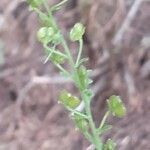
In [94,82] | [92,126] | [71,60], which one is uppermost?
[71,60]

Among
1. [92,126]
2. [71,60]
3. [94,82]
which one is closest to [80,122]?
[92,126]

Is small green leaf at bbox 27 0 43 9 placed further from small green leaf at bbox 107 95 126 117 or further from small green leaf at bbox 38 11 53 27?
small green leaf at bbox 107 95 126 117

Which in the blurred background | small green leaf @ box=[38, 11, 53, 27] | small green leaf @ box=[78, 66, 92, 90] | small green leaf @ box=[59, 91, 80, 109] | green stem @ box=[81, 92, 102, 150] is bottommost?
the blurred background

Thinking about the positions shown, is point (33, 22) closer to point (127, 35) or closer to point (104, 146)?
point (127, 35)

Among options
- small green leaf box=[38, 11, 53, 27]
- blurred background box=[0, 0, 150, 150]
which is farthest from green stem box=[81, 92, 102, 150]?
blurred background box=[0, 0, 150, 150]

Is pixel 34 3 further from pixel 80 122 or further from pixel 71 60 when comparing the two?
pixel 80 122

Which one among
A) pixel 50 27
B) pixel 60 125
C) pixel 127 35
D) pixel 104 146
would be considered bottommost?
pixel 60 125

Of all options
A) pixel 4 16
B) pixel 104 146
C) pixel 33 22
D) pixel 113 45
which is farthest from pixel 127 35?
pixel 104 146

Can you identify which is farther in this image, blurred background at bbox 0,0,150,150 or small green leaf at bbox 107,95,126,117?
blurred background at bbox 0,0,150,150
